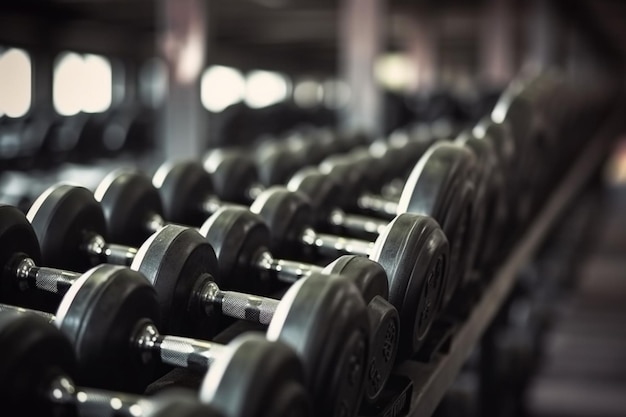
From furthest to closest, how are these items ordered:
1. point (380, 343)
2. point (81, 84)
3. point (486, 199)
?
1. point (81, 84)
2. point (486, 199)
3. point (380, 343)

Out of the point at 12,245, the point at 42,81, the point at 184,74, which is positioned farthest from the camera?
the point at 42,81

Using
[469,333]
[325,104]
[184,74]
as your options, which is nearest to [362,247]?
[469,333]

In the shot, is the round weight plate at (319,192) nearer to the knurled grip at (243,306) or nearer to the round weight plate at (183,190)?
the round weight plate at (183,190)

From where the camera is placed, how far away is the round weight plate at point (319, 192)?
160 centimetres

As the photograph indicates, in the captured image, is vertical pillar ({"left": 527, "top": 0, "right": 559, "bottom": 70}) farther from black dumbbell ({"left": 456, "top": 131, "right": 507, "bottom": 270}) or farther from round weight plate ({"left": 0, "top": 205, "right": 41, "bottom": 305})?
round weight plate ({"left": 0, "top": 205, "right": 41, "bottom": 305})

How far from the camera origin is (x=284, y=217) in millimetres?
1379

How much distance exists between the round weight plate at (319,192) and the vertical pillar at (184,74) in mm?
1396

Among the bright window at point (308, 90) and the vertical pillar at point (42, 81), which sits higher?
the bright window at point (308, 90)

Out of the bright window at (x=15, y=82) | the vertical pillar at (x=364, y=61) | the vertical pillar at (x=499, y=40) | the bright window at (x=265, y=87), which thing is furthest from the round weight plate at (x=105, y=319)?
the bright window at (x=265, y=87)

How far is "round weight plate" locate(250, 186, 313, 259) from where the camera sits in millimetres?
1365

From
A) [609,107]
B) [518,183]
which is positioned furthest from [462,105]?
[518,183]

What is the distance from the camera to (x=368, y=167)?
1.94 metres

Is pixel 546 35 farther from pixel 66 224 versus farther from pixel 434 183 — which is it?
pixel 66 224

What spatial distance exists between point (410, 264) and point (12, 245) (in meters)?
0.52
